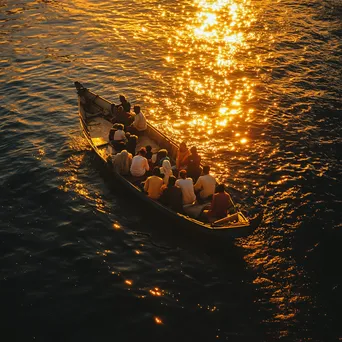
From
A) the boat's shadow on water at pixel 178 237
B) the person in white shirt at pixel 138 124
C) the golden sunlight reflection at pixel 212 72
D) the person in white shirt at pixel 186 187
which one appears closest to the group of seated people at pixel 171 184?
the person in white shirt at pixel 186 187

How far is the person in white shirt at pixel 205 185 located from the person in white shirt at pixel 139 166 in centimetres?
283

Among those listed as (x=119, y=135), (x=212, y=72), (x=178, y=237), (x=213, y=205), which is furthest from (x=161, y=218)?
(x=212, y=72)

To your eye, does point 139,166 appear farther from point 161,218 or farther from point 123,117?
point 123,117

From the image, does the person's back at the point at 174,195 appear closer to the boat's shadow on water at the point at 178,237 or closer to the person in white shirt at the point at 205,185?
the boat's shadow on water at the point at 178,237

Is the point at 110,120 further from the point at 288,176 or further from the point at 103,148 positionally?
the point at 288,176

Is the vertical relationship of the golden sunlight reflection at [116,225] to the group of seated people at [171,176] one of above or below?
below

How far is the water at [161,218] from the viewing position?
524 inches

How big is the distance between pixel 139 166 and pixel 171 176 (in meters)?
2.46

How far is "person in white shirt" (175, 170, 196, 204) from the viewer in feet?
52.4

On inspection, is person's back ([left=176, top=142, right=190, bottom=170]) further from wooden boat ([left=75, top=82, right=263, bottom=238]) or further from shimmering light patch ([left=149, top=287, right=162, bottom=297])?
shimmering light patch ([left=149, top=287, right=162, bottom=297])

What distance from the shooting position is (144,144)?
2106 cm

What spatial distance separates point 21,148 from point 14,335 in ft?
40.9

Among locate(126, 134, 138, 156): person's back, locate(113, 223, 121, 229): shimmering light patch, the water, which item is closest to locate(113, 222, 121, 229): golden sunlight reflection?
locate(113, 223, 121, 229): shimmering light patch

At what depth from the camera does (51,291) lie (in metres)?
14.1
